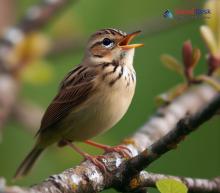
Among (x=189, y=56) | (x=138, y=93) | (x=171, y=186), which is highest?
(x=189, y=56)

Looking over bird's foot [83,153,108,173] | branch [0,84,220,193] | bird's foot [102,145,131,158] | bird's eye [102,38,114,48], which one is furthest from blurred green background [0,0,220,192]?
bird's foot [83,153,108,173]


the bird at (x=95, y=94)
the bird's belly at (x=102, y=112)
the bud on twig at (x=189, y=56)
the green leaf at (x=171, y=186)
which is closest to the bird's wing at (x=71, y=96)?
the bird at (x=95, y=94)

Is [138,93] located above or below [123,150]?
below

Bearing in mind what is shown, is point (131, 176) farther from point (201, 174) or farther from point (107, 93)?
point (201, 174)

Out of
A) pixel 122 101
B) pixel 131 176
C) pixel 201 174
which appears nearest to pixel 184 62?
pixel 122 101

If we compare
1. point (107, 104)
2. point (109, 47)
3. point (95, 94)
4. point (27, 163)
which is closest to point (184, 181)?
point (107, 104)

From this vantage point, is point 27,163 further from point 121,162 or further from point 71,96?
point 121,162
